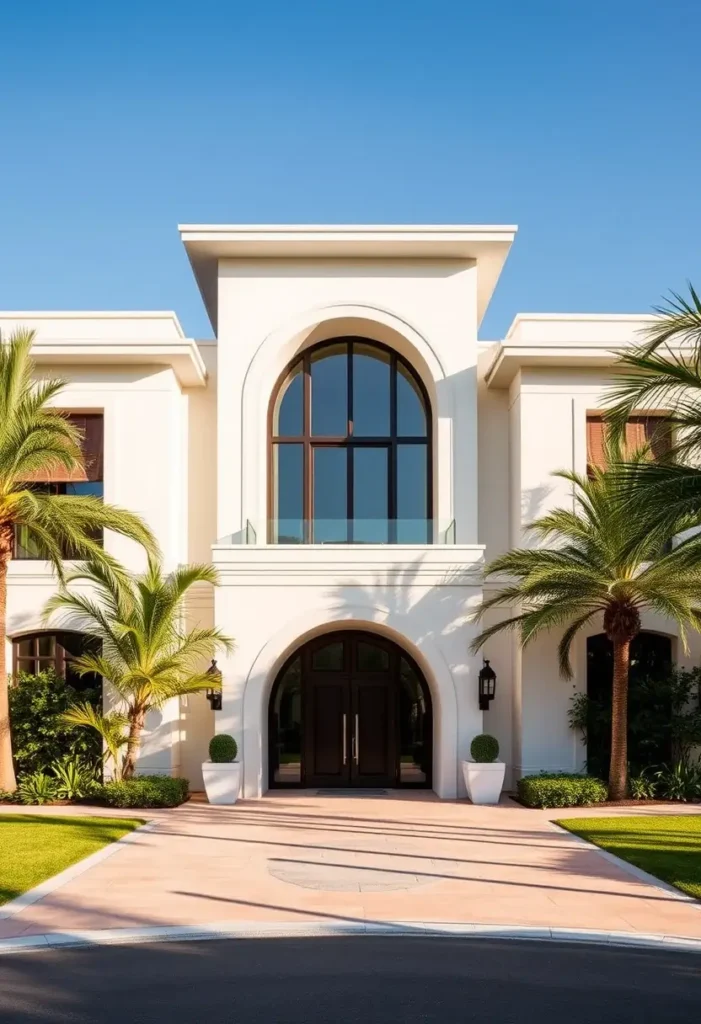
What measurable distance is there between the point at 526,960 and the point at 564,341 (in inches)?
588

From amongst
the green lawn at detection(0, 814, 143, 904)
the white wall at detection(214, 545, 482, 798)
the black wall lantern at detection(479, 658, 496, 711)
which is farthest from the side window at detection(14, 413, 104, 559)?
the black wall lantern at detection(479, 658, 496, 711)

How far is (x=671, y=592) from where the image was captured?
1822 centimetres

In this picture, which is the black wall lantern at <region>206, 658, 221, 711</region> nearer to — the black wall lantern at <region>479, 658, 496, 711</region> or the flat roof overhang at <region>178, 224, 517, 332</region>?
the black wall lantern at <region>479, 658, 496, 711</region>

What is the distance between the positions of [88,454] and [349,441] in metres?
5.03

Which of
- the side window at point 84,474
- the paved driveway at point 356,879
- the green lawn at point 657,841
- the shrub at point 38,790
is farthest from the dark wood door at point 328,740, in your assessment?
the green lawn at point 657,841

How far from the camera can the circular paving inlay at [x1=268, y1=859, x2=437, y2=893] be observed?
11688mm

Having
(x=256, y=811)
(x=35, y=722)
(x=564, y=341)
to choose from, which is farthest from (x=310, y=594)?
(x=564, y=341)

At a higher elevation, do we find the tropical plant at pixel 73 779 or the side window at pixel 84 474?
the side window at pixel 84 474

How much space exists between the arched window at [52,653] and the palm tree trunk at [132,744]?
2033mm

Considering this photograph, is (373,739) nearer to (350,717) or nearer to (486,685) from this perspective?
(350,717)

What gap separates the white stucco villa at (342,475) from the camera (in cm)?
2008

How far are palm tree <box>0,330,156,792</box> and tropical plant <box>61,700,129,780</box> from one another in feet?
3.75

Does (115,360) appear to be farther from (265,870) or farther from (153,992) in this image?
(153,992)

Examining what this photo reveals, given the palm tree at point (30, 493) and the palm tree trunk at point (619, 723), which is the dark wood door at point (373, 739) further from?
the palm tree at point (30, 493)
